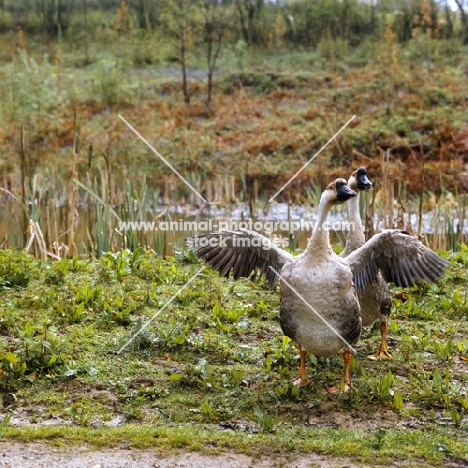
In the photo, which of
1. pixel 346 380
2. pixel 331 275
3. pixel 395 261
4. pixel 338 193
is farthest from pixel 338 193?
pixel 346 380

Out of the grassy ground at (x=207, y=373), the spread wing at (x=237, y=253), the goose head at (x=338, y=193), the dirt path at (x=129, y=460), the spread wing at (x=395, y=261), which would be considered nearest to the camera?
the dirt path at (x=129, y=460)

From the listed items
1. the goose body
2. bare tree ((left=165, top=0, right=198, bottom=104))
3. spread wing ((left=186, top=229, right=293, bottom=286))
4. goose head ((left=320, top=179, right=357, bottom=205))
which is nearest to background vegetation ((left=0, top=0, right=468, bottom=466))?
the goose body

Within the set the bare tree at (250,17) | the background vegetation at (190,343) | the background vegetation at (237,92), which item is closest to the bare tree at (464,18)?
the background vegetation at (237,92)

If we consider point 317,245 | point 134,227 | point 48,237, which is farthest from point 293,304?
point 48,237

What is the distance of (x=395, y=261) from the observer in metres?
6.79

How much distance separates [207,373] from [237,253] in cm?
129

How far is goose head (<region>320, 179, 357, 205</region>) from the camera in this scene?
614 centimetres

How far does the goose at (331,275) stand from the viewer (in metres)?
6.05

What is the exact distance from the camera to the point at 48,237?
10680mm

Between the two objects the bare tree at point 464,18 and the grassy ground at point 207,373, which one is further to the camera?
the bare tree at point 464,18

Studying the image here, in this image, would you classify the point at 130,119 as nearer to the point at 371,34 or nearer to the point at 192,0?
the point at 192,0

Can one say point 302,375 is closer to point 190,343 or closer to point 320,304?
point 320,304

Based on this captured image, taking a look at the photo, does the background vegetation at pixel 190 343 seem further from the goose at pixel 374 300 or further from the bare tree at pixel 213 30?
the bare tree at pixel 213 30

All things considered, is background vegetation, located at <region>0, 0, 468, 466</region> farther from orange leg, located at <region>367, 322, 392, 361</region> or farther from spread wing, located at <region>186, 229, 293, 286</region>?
spread wing, located at <region>186, 229, 293, 286</region>
